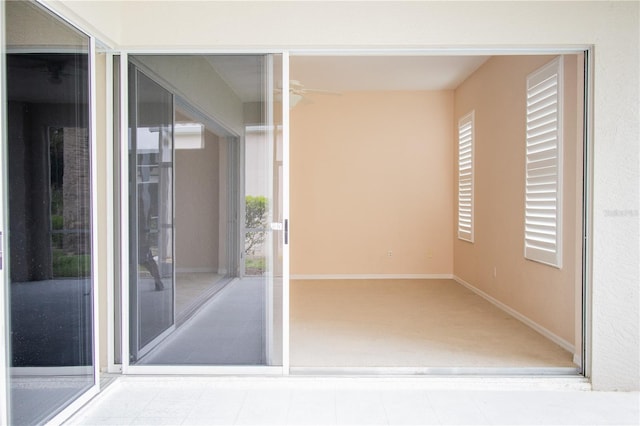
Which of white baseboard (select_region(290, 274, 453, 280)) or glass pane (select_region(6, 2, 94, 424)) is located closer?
glass pane (select_region(6, 2, 94, 424))

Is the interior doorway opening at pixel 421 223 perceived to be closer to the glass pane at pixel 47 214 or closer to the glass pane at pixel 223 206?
the glass pane at pixel 223 206

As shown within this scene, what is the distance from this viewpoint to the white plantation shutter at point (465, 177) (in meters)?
6.69

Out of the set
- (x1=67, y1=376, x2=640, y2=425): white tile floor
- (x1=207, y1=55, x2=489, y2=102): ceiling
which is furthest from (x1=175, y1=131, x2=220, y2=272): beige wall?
(x1=207, y1=55, x2=489, y2=102): ceiling

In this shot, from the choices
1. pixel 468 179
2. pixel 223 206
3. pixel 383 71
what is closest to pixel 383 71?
pixel 383 71

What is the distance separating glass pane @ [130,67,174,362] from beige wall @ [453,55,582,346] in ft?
9.26

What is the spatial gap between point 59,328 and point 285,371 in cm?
141

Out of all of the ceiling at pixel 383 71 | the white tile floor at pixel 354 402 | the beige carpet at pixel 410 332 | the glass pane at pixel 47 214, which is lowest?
the white tile floor at pixel 354 402

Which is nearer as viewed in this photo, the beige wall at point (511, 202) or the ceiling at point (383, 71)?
the beige wall at point (511, 202)

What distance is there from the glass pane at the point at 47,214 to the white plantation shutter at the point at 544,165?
3.48m

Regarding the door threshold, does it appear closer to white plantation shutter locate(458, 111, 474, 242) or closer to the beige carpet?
the beige carpet

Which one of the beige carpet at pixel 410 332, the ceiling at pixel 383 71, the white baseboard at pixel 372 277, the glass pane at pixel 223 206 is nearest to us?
the glass pane at pixel 223 206

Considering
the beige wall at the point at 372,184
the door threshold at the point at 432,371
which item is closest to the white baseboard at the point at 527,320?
the door threshold at the point at 432,371

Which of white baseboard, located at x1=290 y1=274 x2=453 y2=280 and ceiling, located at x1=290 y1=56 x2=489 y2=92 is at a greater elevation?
ceiling, located at x1=290 y1=56 x2=489 y2=92

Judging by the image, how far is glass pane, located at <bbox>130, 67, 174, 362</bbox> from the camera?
342 cm
